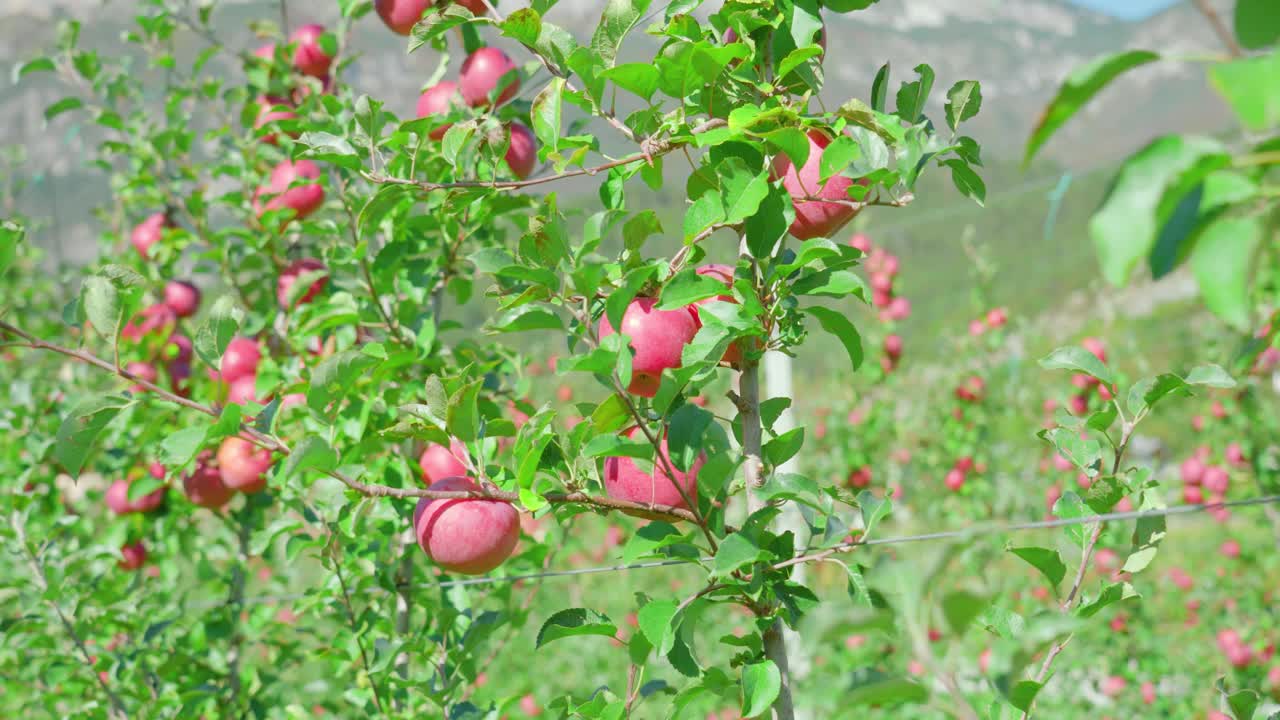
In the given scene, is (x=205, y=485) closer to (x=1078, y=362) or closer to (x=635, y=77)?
(x=635, y=77)

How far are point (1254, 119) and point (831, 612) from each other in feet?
0.77

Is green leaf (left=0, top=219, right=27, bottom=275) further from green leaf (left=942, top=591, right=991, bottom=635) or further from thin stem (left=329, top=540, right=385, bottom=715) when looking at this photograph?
green leaf (left=942, top=591, right=991, bottom=635)

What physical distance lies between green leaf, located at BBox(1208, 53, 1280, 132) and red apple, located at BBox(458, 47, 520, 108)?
38.6 inches

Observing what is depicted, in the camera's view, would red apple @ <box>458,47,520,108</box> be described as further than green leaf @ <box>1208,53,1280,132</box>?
Yes

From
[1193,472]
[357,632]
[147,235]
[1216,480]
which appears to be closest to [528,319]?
[357,632]

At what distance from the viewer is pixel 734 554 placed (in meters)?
0.70

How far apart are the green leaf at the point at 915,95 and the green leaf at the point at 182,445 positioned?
0.64 meters

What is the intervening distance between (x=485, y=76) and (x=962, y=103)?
0.65 m

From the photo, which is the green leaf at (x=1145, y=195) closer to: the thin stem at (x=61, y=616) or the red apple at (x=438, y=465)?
the red apple at (x=438, y=465)

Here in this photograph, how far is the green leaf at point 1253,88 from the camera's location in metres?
0.32

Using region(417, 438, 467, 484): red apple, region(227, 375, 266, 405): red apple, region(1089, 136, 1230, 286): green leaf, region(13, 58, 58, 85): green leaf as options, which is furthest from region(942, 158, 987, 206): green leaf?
region(13, 58, 58, 85): green leaf

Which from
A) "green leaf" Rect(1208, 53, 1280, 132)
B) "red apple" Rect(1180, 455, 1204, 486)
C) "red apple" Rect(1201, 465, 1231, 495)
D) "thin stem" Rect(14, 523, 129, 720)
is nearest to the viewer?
"green leaf" Rect(1208, 53, 1280, 132)

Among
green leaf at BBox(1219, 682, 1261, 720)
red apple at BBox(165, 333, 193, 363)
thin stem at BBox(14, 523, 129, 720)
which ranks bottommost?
thin stem at BBox(14, 523, 129, 720)

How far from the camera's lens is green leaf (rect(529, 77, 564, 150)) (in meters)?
0.80
